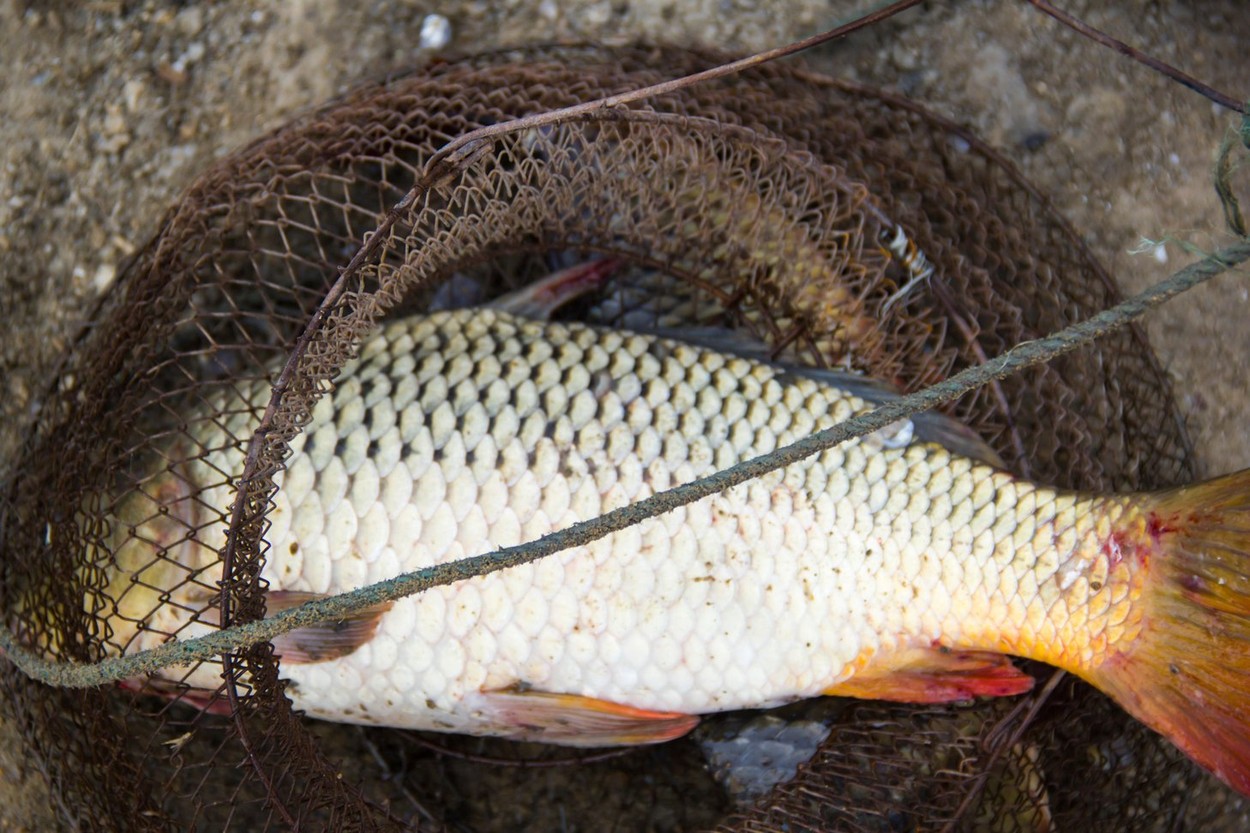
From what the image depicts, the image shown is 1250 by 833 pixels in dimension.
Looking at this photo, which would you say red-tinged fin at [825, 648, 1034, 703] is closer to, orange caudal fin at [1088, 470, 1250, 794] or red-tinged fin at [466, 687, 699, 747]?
orange caudal fin at [1088, 470, 1250, 794]

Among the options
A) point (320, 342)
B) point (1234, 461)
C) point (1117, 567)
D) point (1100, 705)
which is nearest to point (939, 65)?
point (1234, 461)

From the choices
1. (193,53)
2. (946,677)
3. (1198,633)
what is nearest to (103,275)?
(193,53)

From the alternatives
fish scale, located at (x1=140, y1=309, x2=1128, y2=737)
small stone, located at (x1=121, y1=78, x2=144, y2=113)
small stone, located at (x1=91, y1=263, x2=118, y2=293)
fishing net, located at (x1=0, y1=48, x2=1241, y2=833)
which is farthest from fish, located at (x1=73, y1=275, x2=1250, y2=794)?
small stone, located at (x1=121, y1=78, x2=144, y2=113)

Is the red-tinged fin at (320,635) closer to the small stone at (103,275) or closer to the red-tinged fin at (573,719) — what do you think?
the red-tinged fin at (573,719)

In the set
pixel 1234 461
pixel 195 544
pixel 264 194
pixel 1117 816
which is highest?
pixel 264 194

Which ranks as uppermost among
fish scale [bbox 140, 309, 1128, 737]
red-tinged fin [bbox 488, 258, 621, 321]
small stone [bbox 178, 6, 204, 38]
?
small stone [bbox 178, 6, 204, 38]

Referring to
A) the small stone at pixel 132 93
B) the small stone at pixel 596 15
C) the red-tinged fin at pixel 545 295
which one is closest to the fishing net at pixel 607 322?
the red-tinged fin at pixel 545 295

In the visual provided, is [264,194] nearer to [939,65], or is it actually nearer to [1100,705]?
[939,65]
